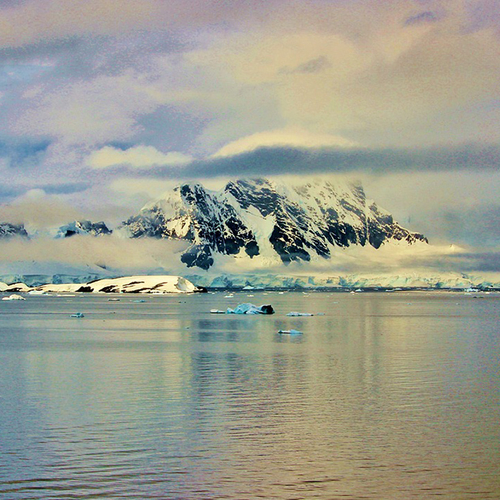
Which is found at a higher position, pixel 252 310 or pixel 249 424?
pixel 249 424

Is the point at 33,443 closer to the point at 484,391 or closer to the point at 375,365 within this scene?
the point at 484,391

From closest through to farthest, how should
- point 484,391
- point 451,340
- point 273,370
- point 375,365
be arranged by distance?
point 484,391 → point 273,370 → point 375,365 → point 451,340

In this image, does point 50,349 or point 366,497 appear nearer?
point 366,497

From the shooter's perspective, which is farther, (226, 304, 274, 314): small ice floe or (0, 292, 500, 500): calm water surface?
(226, 304, 274, 314): small ice floe

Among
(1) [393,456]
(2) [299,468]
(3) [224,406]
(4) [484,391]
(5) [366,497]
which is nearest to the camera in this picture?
(5) [366,497]

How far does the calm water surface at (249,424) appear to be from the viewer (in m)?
18.2

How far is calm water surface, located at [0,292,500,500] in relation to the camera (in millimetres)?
18250

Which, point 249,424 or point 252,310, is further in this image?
point 252,310

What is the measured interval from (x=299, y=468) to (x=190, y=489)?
3.41 metres

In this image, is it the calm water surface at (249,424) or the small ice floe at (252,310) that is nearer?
the calm water surface at (249,424)

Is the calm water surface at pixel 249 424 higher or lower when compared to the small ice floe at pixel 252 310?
higher

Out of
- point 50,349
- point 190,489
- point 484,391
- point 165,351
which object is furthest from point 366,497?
point 50,349

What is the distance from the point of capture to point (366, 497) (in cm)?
1727

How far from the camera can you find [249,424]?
25.1 metres
